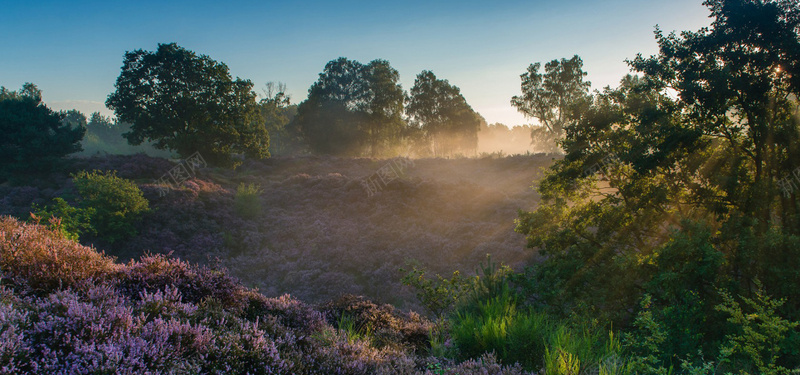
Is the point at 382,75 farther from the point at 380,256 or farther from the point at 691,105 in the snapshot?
the point at 691,105

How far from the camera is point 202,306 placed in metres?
4.14

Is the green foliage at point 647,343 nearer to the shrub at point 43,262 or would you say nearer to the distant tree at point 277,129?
the shrub at point 43,262

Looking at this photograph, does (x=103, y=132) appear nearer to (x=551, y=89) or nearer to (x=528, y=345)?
(x=551, y=89)

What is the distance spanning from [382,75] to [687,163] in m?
45.1

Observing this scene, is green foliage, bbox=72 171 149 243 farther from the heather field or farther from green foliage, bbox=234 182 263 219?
green foliage, bbox=234 182 263 219

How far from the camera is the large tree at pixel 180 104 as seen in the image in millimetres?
27625

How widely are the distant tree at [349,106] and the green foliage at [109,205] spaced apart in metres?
36.3

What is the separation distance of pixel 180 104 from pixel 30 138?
9329mm

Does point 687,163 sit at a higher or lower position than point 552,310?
higher

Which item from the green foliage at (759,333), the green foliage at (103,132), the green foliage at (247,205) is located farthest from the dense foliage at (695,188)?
the green foliage at (103,132)

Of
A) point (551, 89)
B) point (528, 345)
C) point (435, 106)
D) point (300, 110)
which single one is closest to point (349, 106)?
point (300, 110)

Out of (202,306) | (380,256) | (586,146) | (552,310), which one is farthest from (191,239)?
(586,146)

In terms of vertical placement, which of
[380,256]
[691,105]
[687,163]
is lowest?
[380,256]

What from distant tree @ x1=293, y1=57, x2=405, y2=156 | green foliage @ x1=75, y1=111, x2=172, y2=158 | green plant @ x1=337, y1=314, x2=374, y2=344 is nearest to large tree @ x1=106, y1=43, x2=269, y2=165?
distant tree @ x1=293, y1=57, x2=405, y2=156
